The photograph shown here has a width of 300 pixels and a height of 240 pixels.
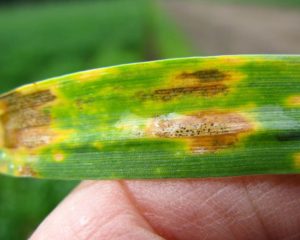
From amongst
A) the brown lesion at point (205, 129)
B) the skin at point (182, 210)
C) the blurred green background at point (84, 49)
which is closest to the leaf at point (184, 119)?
the brown lesion at point (205, 129)

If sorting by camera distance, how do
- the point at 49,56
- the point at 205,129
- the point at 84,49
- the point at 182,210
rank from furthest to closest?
1. the point at 84,49
2. the point at 49,56
3. the point at 182,210
4. the point at 205,129

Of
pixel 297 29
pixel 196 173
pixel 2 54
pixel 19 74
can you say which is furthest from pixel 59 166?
pixel 2 54

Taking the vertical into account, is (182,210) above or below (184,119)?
below

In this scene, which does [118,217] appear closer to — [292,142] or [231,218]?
[231,218]

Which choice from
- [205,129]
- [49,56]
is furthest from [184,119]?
[49,56]

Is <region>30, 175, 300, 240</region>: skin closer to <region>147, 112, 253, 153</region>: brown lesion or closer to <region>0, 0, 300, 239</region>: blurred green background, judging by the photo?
<region>147, 112, 253, 153</region>: brown lesion

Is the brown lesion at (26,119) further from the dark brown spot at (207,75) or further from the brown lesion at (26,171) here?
the dark brown spot at (207,75)

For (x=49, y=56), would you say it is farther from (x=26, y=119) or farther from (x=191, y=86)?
(x=191, y=86)
